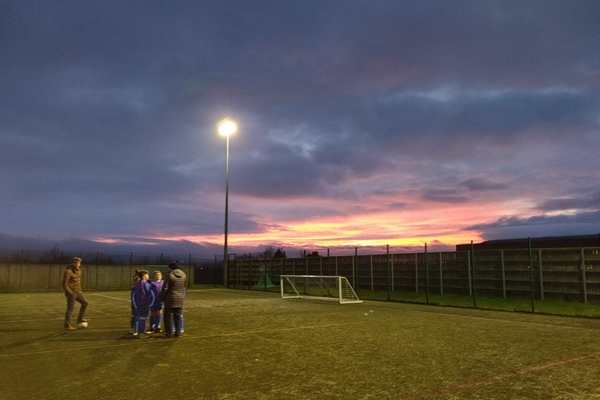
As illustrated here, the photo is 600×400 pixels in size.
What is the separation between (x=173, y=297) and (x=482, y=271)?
1743 centimetres

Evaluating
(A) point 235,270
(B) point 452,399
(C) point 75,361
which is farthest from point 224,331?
(A) point 235,270

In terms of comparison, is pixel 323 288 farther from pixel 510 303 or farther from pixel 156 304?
pixel 156 304

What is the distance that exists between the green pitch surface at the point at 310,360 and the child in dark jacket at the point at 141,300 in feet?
1.32

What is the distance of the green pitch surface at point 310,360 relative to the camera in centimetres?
612

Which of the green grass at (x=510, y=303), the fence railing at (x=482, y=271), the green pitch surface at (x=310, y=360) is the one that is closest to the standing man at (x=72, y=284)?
the green pitch surface at (x=310, y=360)

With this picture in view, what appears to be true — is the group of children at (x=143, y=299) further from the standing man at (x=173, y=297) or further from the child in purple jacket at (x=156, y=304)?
the standing man at (x=173, y=297)

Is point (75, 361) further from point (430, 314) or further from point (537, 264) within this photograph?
point (537, 264)

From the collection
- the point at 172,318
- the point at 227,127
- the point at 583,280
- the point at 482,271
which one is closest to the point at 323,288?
the point at 482,271

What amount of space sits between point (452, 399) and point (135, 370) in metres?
5.03

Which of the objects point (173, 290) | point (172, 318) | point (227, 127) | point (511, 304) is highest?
point (227, 127)

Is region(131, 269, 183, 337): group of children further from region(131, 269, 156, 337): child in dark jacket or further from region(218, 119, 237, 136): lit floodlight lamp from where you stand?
region(218, 119, 237, 136): lit floodlight lamp

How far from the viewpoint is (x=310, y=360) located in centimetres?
803

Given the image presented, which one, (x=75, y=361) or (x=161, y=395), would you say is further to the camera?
(x=75, y=361)

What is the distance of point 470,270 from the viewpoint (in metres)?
22.6
